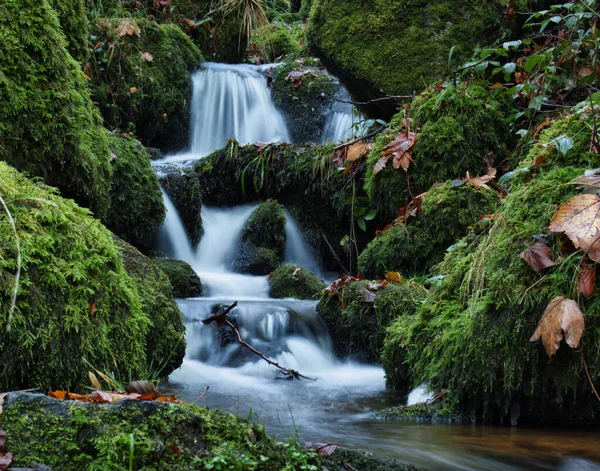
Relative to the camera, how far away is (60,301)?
2852 mm

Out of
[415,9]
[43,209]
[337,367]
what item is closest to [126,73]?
[415,9]

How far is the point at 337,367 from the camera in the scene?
18.7 ft

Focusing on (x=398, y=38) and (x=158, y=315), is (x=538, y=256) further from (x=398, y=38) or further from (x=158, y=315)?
(x=398, y=38)

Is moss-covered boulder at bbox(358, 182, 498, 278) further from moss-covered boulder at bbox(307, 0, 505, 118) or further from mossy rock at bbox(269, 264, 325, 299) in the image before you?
moss-covered boulder at bbox(307, 0, 505, 118)

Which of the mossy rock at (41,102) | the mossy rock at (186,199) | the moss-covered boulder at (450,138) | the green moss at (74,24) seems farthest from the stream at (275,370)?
the green moss at (74,24)

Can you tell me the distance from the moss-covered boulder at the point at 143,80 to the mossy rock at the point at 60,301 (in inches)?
263

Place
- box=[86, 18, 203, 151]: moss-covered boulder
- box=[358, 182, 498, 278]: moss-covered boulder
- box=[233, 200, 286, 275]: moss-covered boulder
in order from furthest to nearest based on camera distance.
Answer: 1. box=[86, 18, 203, 151]: moss-covered boulder
2. box=[233, 200, 286, 275]: moss-covered boulder
3. box=[358, 182, 498, 278]: moss-covered boulder

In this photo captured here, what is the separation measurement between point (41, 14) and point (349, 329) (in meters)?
3.40

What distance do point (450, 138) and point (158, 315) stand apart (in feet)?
12.1

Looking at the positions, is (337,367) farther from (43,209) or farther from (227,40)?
(227,40)

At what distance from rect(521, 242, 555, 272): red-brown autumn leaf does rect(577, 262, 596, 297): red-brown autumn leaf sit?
0.16 meters

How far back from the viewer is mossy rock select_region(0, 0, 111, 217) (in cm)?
401

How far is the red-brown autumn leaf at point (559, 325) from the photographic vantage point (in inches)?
119

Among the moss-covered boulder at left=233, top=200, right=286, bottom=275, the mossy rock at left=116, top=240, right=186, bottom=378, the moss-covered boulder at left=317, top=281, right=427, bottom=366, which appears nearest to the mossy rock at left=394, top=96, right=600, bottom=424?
the moss-covered boulder at left=317, top=281, right=427, bottom=366
